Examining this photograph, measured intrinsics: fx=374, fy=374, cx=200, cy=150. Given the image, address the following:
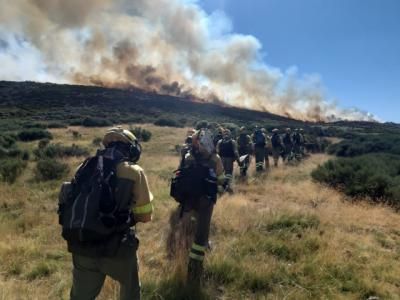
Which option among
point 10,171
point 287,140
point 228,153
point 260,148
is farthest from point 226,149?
point 287,140

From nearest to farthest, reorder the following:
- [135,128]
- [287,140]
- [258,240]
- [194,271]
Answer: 1. [194,271]
2. [258,240]
3. [287,140]
4. [135,128]

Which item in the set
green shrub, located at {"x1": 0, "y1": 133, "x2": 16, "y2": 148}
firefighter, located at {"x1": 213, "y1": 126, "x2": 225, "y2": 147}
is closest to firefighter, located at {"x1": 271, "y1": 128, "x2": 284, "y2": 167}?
firefighter, located at {"x1": 213, "y1": 126, "x2": 225, "y2": 147}

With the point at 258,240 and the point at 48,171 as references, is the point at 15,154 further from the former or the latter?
the point at 258,240

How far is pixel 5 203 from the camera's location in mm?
9398

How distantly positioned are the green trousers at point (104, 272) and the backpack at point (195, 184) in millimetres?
1641

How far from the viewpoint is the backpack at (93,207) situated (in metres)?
3.03

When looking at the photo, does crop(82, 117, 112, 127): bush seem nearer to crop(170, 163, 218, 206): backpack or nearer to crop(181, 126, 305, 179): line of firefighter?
crop(181, 126, 305, 179): line of firefighter

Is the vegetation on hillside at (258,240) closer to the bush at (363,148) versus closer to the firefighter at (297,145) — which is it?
the firefighter at (297,145)

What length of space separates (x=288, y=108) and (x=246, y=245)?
3198 inches

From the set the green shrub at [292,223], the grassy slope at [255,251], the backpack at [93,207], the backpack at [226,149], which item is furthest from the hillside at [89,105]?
the backpack at [93,207]

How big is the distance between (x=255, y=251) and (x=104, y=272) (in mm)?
3220

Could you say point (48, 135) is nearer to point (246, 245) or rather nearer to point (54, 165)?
point (54, 165)

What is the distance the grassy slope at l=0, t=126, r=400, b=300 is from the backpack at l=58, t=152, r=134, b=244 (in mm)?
1614

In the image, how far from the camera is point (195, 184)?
4.98 meters
